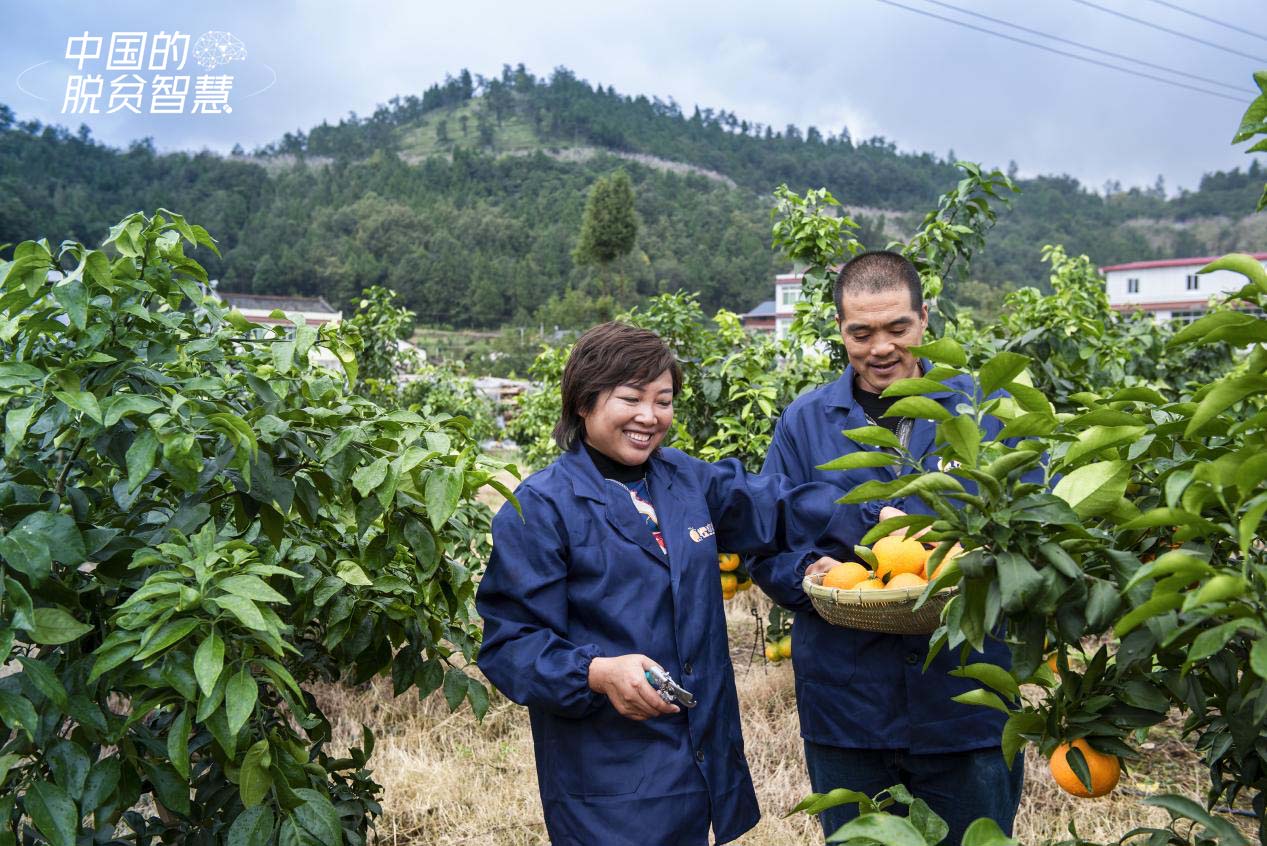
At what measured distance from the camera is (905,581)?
151 cm

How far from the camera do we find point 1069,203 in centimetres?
7238

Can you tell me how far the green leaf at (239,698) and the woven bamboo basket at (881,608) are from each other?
0.85m

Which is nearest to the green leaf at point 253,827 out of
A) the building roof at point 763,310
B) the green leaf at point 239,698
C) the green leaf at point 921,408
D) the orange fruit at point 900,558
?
the green leaf at point 239,698

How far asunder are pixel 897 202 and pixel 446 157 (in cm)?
3350

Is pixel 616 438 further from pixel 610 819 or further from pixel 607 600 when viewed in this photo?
pixel 610 819

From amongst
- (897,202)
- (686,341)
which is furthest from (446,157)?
(686,341)

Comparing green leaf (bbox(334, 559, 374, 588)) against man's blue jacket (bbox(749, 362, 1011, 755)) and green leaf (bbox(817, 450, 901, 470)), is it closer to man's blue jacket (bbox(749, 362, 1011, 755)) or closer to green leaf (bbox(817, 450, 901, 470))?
man's blue jacket (bbox(749, 362, 1011, 755))

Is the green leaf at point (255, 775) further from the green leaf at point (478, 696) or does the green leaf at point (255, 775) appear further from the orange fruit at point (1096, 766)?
the orange fruit at point (1096, 766)

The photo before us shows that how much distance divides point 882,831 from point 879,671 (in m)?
1.04

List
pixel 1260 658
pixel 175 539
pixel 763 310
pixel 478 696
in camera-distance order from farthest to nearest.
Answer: pixel 763 310, pixel 478 696, pixel 175 539, pixel 1260 658

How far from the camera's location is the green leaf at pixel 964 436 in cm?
84

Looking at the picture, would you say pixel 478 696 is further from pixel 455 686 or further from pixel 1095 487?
pixel 1095 487

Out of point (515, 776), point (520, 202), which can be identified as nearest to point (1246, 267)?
point (515, 776)

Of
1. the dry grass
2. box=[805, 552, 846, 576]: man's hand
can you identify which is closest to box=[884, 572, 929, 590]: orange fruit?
box=[805, 552, 846, 576]: man's hand
